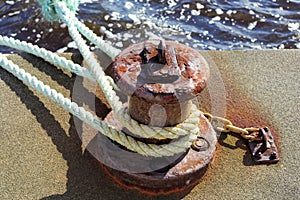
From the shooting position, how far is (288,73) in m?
2.15

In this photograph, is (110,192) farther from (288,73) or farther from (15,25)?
(15,25)

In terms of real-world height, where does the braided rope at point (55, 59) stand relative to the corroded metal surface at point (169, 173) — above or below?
above

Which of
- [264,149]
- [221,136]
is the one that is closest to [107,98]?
[221,136]

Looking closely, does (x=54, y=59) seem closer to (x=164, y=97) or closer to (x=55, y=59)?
(x=55, y=59)

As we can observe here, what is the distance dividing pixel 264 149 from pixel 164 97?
62 centimetres

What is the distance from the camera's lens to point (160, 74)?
1384 mm

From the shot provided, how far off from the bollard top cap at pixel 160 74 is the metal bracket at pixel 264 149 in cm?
48

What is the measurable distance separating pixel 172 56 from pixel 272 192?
0.65 meters

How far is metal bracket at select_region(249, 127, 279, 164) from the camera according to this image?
1739 mm

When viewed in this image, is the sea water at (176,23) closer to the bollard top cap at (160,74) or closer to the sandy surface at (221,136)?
the sandy surface at (221,136)

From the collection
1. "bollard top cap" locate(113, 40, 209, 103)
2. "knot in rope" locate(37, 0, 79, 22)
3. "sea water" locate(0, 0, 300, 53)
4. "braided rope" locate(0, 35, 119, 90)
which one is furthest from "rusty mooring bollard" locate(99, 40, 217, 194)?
"sea water" locate(0, 0, 300, 53)

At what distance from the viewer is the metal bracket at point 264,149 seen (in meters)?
1.74

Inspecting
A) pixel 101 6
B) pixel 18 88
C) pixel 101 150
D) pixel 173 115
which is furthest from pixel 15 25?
pixel 173 115

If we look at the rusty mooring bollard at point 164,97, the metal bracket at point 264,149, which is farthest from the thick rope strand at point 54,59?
the metal bracket at point 264,149
